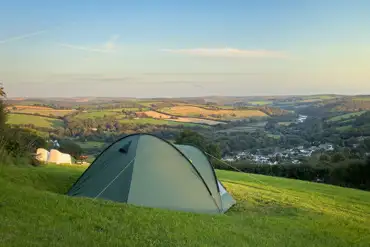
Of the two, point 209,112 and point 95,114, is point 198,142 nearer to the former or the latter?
point 95,114

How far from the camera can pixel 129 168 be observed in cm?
1100

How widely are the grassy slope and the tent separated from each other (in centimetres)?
122

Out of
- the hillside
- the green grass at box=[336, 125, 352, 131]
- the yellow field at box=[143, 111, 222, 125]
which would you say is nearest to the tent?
the green grass at box=[336, 125, 352, 131]

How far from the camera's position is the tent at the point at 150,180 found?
34.9 ft

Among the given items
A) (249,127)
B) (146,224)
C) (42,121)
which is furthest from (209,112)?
(146,224)

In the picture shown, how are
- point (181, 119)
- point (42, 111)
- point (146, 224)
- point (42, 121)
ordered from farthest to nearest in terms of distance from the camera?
point (181, 119) < point (42, 111) < point (42, 121) < point (146, 224)

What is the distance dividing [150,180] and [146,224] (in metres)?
3.82

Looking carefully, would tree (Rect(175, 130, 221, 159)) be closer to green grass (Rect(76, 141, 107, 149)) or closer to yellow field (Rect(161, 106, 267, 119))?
green grass (Rect(76, 141, 107, 149))

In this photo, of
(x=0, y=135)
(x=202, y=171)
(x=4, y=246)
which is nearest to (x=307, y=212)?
(x=202, y=171)

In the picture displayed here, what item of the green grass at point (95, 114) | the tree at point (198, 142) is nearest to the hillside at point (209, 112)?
the green grass at point (95, 114)

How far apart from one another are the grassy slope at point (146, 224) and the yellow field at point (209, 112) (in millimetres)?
54154

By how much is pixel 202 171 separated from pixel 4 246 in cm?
825

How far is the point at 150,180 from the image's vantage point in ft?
35.6

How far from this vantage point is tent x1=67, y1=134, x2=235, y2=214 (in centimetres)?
1063
